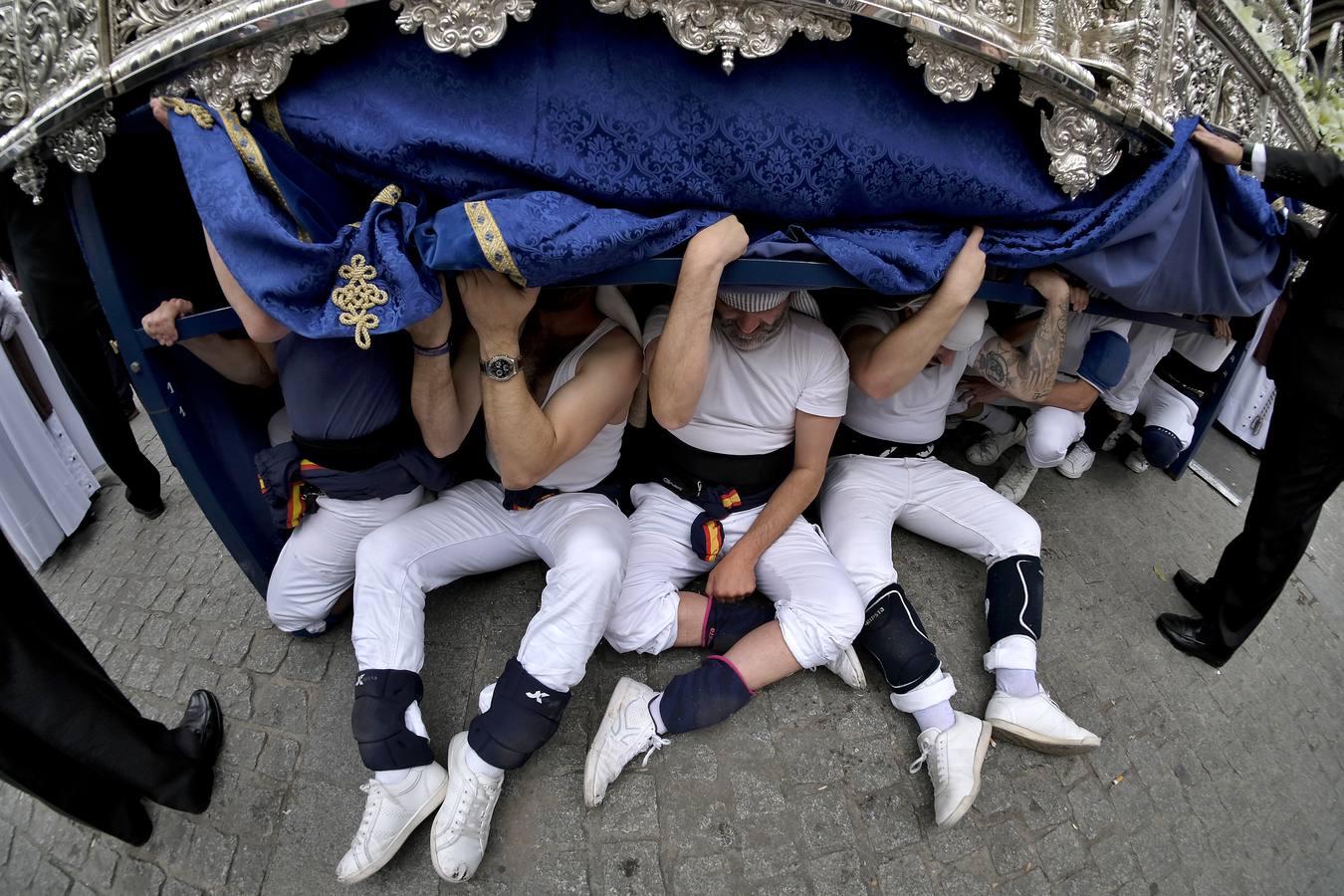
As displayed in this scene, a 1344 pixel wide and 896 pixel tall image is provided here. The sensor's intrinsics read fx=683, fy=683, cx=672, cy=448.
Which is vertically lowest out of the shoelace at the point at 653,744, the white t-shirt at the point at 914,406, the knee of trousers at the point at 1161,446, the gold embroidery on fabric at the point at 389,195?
the knee of trousers at the point at 1161,446

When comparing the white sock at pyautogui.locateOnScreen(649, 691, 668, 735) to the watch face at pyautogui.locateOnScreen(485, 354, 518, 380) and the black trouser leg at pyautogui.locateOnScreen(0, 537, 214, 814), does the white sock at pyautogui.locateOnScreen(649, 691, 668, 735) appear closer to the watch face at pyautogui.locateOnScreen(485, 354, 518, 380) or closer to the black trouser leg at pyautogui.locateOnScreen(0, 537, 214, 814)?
the watch face at pyautogui.locateOnScreen(485, 354, 518, 380)

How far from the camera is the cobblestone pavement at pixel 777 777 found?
202 centimetres

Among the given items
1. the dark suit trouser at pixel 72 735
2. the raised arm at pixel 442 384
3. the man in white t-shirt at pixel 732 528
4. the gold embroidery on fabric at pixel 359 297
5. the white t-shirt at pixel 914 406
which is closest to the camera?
the gold embroidery on fabric at pixel 359 297

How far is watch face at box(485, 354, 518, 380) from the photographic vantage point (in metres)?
1.84

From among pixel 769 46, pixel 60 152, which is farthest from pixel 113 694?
pixel 769 46

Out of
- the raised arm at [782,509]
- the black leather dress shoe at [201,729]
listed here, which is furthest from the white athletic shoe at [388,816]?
the raised arm at [782,509]

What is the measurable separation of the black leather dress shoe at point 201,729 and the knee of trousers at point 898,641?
2196 millimetres

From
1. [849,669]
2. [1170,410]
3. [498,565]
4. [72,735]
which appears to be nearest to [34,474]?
[72,735]

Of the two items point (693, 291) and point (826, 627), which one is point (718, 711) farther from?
point (693, 291)

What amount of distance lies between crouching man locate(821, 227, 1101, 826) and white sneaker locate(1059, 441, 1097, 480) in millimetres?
886

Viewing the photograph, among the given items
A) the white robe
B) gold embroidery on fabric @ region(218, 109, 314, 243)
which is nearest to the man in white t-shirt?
gold embroidery on fabric @ region(218, 109, 314, 243)

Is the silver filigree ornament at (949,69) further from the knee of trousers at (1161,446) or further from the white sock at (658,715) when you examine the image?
the knee of trousers at (1161,446)

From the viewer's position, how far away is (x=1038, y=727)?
2.24m

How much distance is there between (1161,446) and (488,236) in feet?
11.0
